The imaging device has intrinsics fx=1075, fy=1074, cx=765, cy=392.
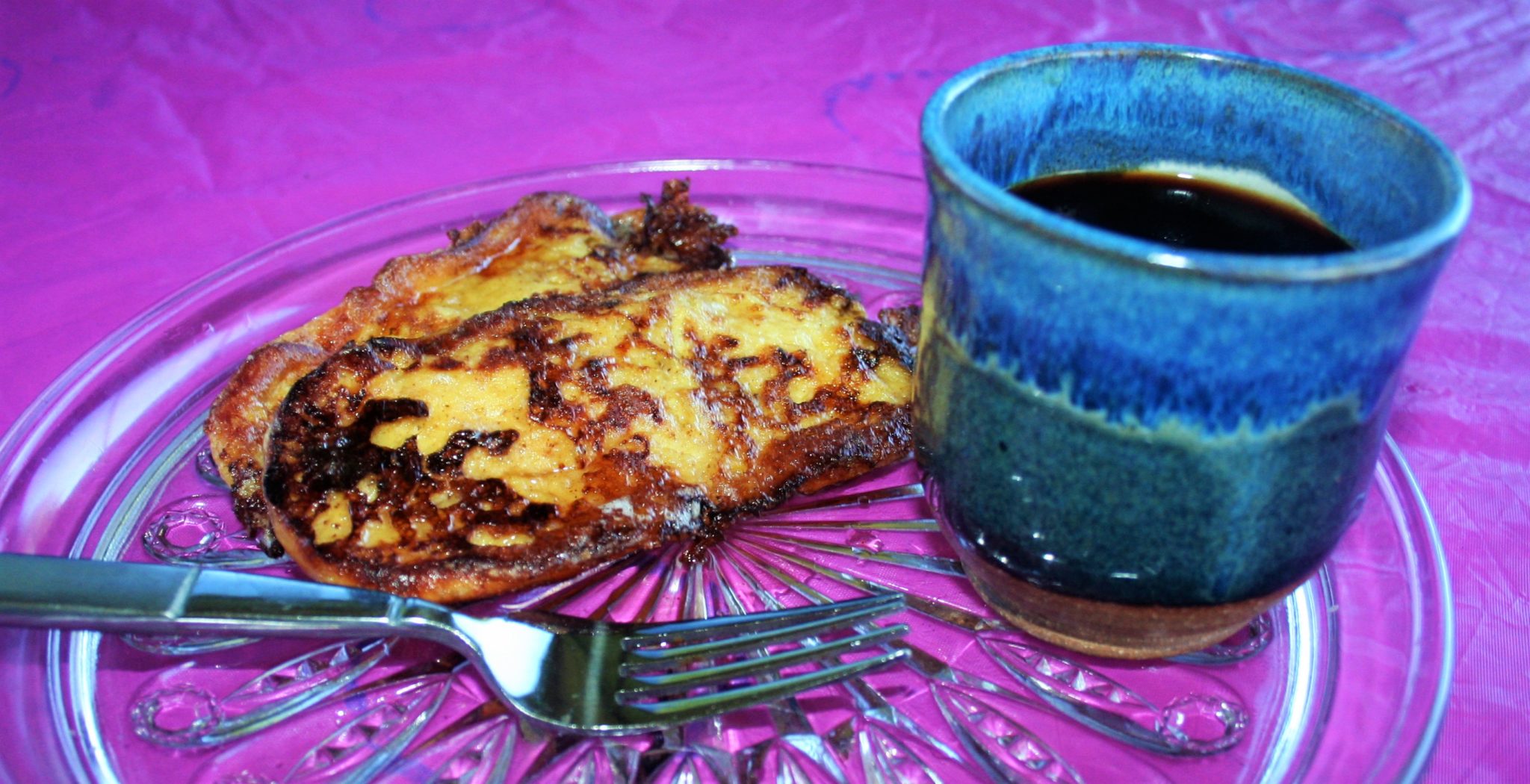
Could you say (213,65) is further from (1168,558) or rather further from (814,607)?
(1168,558)

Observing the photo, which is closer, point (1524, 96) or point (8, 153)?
point (8, 153)

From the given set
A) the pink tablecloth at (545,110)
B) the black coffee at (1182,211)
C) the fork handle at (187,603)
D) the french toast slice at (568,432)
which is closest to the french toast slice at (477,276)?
the french toast slice at (568,432)

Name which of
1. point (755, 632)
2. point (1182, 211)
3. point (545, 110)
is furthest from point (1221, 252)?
point (545, 110)

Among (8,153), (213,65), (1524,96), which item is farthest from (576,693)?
(1524,96)

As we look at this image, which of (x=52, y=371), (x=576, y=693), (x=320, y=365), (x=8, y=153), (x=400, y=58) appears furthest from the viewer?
(x=400, y=58)

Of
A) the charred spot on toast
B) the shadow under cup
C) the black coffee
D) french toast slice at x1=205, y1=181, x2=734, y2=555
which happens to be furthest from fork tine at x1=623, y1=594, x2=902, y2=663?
the charred spot on toast

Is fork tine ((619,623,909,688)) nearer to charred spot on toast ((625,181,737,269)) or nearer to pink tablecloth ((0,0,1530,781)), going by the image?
charred spot on toast ((625,181,737,269))

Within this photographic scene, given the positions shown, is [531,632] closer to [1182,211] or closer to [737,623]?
[737,623]
